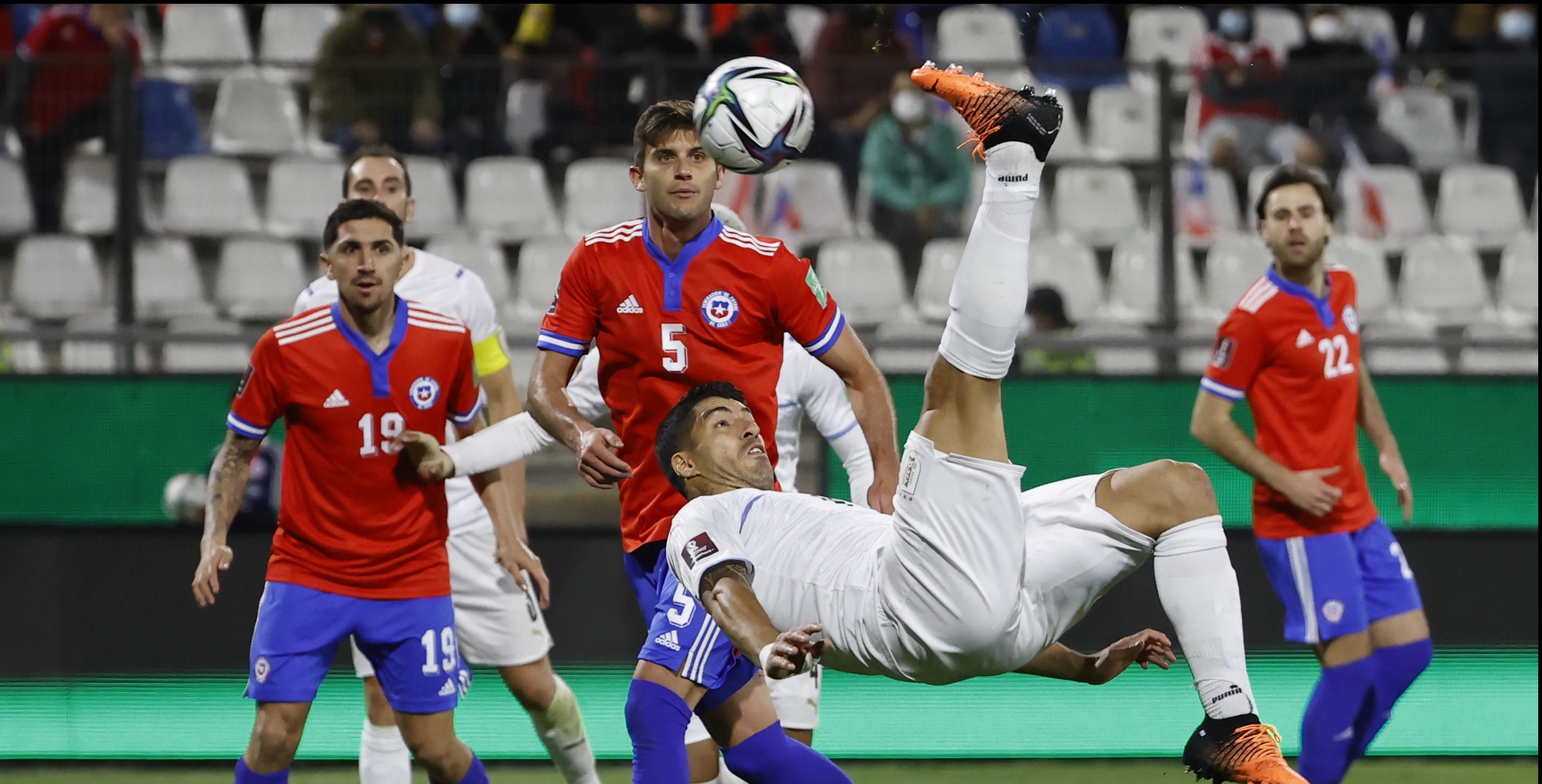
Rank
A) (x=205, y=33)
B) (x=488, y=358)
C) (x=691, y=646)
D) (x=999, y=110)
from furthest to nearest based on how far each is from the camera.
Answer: (x=205, y=33) → (x=488, y=358) → (x=691, y=646) → (x=999, y=110)

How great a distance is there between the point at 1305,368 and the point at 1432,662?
→ 95.0 inches

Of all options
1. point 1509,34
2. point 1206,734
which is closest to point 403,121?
point 1206,734

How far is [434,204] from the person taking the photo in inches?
372

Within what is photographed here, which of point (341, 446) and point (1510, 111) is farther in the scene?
point (1510, 111)

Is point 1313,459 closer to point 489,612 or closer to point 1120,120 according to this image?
point 489,612

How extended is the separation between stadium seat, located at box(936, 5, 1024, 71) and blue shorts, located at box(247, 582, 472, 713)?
7.08m

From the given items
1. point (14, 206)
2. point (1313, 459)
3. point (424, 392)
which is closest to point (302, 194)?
point (14, 206)

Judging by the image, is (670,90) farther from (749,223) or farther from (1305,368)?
(1305,368)

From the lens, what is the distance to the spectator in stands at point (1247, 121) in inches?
358

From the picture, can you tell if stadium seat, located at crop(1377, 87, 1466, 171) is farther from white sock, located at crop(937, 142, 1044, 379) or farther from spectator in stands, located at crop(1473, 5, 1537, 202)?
white sock, located at crop(937, 142, 1044, 379)

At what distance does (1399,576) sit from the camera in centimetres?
616

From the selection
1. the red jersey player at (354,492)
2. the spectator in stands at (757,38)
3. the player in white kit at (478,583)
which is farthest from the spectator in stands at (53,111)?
the red jersey player at (354,492)

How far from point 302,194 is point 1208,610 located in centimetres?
692

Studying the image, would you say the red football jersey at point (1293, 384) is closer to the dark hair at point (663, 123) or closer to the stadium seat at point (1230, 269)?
the dark hair at point (663, 123)
